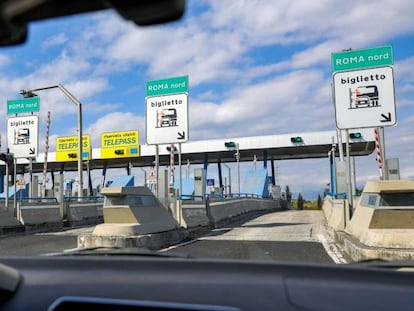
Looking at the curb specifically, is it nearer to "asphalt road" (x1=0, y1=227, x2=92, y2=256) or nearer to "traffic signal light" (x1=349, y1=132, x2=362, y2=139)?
"asphalt road" (x1=0, y1=227, x2=92, y2=256)

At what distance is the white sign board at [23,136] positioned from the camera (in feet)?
67.1

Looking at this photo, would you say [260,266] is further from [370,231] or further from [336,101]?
[336,101]

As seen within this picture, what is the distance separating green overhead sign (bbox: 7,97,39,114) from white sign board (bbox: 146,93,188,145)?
690 centimetres

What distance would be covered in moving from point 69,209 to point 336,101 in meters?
12.6

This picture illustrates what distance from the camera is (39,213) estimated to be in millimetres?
18625

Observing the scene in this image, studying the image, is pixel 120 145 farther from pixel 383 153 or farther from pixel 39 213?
pixel 383 153

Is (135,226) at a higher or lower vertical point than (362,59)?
lower

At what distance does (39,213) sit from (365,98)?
12.6 m

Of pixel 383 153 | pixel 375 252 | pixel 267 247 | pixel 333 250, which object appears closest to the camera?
pixel 375 252

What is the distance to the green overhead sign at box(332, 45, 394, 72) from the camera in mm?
12344

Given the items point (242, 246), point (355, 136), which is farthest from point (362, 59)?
point (355, 136)

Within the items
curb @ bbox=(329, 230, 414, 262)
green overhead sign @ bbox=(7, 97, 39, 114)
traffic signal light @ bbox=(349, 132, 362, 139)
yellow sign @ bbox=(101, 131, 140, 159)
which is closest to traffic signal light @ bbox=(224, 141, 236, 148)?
yellow sign @ bbox=(101, 131, 140, 159)

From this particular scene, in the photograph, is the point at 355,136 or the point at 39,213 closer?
the point at 39,213

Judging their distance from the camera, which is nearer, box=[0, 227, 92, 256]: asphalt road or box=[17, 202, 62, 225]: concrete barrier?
box=[0, 227, 92, 256]: asphalt road
